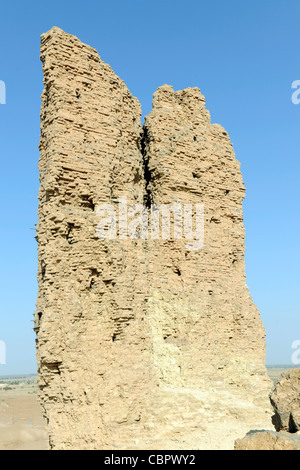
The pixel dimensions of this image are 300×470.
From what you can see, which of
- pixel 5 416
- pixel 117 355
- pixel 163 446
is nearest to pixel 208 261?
pixel 117 355

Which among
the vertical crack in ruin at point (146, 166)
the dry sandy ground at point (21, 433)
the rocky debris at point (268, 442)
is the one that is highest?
the vertical crack in ruin at point (146, 166)

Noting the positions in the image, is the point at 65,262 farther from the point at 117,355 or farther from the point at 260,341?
the point at 260,341

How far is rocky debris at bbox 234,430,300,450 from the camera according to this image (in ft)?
17.5

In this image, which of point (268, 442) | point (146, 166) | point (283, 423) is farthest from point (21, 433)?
point (268, 442)

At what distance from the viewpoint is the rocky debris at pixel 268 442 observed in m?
5.32

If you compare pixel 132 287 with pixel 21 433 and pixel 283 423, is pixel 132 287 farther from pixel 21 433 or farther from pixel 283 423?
pixel 21 433

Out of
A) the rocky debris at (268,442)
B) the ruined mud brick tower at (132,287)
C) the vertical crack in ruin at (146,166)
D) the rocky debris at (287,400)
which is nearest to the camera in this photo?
the rocky debris at (268,442)

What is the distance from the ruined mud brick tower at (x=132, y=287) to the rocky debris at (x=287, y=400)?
3.15 m

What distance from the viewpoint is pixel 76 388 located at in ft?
29.8

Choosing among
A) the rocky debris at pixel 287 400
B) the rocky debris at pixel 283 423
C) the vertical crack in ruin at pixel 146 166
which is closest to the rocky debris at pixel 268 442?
the rocky debris at pixel 283 423

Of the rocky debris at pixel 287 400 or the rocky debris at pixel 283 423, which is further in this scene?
the rocky debris at pixel 287 400

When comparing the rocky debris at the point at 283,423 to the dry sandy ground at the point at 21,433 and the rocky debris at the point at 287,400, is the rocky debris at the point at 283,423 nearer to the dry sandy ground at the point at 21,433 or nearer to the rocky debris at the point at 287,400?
the rocky debris at the point at 287,400

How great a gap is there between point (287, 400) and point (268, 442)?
1405 millimetres

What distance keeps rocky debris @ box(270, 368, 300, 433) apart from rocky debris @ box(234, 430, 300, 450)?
839mm
